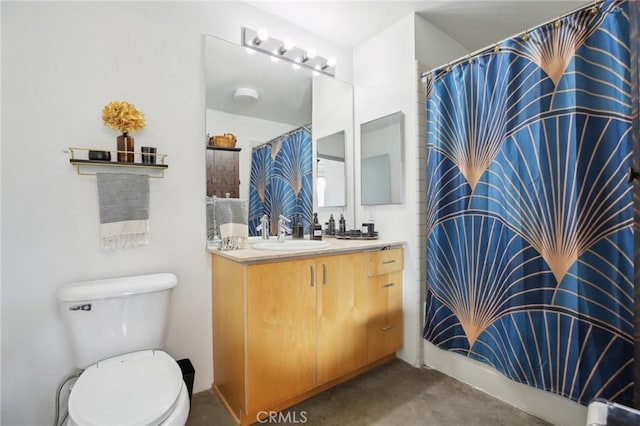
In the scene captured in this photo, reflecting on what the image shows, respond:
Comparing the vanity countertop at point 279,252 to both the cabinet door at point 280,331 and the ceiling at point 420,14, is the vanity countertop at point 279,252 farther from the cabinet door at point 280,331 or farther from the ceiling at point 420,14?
the ceiling at point 420,14

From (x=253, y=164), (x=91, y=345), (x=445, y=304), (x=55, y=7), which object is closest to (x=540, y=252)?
(x=445, y=304)

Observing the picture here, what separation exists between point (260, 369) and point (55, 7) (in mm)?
2062

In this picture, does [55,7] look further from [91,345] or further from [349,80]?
[349,80]

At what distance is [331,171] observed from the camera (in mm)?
2578

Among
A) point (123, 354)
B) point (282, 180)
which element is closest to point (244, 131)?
point (282, 180)

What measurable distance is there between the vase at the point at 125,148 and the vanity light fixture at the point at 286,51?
0.98 metres

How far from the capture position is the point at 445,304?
79.1 inches

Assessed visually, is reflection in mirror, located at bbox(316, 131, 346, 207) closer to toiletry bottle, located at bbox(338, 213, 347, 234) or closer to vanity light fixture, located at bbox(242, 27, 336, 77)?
toiletry bottle, located at bbox(338, 213, 347, 234)

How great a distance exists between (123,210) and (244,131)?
894 millimetres

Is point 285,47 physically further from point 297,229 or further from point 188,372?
point 188,372

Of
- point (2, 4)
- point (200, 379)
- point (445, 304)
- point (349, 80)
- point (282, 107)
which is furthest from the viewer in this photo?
point (349, 80)

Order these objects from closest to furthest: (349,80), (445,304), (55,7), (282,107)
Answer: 1. (55,7)
2. (445,304)
3. (282,107)
4. (349,80)

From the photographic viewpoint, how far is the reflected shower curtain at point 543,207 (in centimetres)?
133

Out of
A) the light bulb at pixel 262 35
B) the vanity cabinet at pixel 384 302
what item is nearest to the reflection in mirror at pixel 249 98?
the light bulb at pixel 262 35
